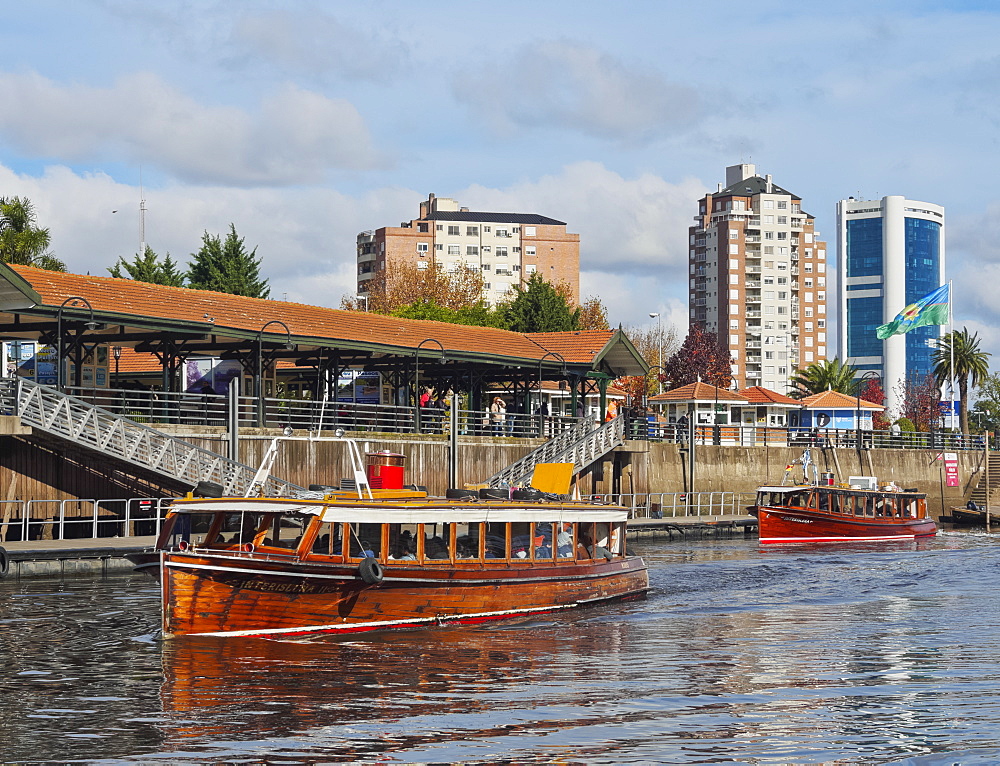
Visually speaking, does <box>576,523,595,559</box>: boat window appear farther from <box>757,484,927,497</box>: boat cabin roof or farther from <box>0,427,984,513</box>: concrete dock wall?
<box>757,484,927,497</box>: boat cabin roof

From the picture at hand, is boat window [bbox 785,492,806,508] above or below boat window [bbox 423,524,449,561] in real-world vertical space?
above

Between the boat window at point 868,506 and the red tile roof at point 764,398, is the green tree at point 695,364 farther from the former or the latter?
the boat window at point 868,506

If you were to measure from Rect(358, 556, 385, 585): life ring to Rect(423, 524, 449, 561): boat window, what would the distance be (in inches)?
62.9

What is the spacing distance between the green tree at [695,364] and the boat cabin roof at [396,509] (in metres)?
85.3

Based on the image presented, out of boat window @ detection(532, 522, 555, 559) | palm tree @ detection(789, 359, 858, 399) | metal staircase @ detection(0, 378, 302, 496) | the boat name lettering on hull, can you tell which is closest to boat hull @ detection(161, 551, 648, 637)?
the boat name lettering on hull

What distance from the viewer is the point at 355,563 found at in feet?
70.6

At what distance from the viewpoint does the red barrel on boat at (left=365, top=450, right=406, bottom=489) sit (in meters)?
24.2

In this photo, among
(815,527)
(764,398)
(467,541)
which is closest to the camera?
(467,541)

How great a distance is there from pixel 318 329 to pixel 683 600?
70.9ft

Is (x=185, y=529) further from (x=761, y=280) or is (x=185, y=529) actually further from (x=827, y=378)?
(x=761, y=280)

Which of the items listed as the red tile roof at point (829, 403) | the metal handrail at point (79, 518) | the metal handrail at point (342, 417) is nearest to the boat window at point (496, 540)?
the metal handrail at point (342, 417)

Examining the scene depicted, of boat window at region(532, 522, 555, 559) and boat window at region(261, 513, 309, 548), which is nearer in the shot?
boat window at region(261, 513, 309, 548)

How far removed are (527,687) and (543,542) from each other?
733 cm

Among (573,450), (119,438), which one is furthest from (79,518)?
(573,450)
